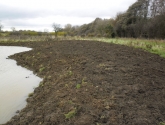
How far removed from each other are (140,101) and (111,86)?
3.64 feet

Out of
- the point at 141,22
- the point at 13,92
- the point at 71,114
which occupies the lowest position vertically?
the point at 13,92

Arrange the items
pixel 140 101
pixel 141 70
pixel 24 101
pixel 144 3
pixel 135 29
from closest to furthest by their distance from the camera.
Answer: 1. pixel 140 101
2. pixel 24 101
3. pixel 141 70
4. pixel 135 29
5. pixel 144 3

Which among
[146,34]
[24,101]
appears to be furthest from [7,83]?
A: [146,34]

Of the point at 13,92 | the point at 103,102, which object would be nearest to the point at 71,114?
the point at 103,102

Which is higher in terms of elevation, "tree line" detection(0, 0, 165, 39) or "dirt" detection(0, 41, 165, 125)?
"tree line" detection(0, 0, 165, 39)

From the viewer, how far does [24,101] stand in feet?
18.2

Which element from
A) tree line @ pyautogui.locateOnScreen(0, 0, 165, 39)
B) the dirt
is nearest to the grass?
the dirt

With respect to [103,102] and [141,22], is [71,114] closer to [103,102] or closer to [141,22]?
[103,102]

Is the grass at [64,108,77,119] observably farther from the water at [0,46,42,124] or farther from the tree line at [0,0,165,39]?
the tree line at [0,0,165,39]

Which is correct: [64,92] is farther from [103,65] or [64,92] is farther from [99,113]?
[103,65]

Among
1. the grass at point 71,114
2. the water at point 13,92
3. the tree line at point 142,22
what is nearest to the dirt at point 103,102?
the grass at point 71,114

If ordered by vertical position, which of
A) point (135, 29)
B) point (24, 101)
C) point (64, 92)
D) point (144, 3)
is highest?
point (144, 3)

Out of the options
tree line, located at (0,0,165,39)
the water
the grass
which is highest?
tree line, located at (0,0,165,39)

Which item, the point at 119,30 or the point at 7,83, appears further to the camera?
the point at 119,30
